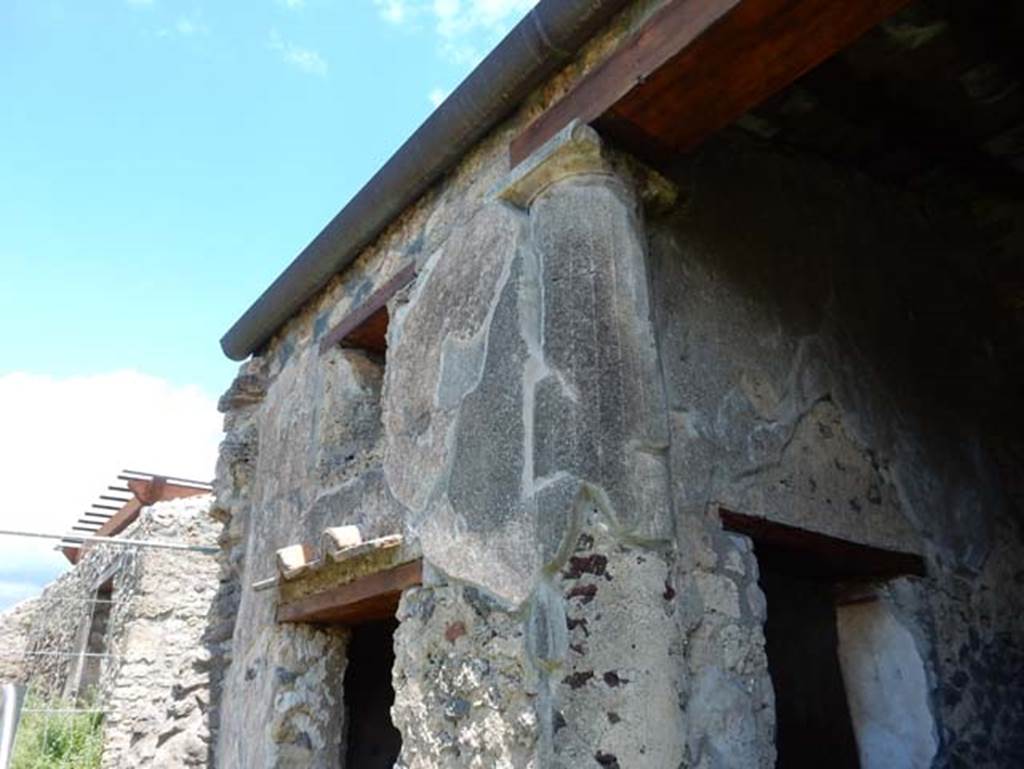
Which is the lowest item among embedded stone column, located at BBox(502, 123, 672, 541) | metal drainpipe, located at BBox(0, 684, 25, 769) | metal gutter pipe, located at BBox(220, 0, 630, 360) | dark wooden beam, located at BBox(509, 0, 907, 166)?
metal drainpipe, located at BBox(0, 684, 25, 769)

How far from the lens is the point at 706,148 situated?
2746 mm

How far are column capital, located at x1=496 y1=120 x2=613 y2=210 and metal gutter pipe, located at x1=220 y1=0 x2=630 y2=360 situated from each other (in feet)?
0.83

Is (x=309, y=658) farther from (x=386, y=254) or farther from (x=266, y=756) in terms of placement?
(x=386, y=254)

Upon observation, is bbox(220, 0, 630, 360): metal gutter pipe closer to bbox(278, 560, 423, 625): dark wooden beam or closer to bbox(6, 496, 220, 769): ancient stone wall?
bbox(278, 560, 423, 625): dark wooden beam

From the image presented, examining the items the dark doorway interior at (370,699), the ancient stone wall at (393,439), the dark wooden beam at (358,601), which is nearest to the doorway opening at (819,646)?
the ancient stone wall at (393,439)

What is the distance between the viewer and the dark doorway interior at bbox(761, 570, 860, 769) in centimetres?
247

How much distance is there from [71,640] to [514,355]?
27.8 ft

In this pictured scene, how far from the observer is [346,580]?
2.89 metres

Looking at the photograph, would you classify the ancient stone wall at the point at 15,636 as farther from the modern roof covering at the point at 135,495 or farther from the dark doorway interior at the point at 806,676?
the dark doorway interior at the point at 806,676

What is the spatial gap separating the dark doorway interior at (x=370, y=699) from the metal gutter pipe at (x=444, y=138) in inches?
58.5

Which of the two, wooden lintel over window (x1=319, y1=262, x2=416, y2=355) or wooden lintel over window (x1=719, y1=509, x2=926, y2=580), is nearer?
wooden lintel over window (x1=719, y1=509, x2=926, y2=580)

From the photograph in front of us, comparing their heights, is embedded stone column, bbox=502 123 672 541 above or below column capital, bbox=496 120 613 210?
below

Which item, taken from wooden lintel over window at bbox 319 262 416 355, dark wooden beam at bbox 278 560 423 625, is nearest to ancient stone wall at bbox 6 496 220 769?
wooden lintel over window at bbox 319 262 416 355

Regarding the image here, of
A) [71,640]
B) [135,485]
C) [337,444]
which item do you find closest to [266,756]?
[337,444]
